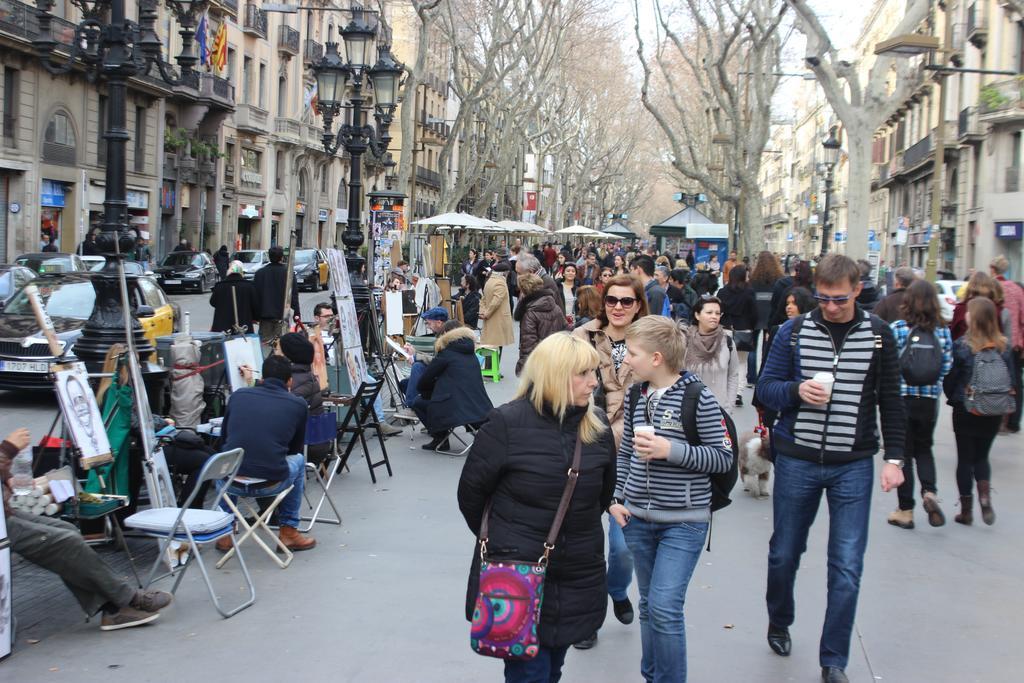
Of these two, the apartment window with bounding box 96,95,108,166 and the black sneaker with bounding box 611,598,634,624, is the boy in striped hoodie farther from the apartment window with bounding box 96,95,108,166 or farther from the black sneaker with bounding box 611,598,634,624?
the apartment window with bounding box 96,95,108,166

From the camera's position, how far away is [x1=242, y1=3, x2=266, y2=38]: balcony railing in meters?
48.1


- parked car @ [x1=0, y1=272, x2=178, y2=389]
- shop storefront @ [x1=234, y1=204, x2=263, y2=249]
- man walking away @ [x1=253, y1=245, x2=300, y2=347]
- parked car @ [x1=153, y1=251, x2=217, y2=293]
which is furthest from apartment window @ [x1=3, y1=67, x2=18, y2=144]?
man walking away @ [x1=253, y1=245, x2=300, y2=347]

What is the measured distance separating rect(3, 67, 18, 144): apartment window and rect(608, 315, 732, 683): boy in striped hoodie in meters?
31.4

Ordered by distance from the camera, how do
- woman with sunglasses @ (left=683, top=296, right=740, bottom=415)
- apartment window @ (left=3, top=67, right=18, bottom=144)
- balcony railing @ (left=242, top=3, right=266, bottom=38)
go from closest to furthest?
woman with sunglasses @ (left=683, top=296, right=740, bottom=415), apartment window @ (left=3, top=67, right=18, bottom=144), balcony railing @ (left=242, top=3, right=266, bottom=38)

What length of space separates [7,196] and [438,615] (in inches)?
1188

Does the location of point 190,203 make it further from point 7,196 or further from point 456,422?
point 456,422

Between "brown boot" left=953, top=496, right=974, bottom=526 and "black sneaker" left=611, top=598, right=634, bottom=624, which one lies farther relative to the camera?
"brown boot" left=953, top=496, right=974, bottom=526

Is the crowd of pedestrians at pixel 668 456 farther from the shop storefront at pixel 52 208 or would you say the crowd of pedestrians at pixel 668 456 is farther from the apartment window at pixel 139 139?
the apartment window at pixel 139 139

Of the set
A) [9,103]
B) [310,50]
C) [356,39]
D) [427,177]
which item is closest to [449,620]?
[356,39]

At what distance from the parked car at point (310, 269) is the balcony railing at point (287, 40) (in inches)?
693

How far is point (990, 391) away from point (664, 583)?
466 centimetres

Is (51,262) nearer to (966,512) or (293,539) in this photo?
(293,539)

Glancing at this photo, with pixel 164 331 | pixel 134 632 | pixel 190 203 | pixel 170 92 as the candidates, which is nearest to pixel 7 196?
pixel 170 92

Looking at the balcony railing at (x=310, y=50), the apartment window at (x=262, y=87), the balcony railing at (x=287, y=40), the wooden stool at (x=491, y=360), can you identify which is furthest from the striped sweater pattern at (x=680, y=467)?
the balcony railing at (x=310, y=50)
